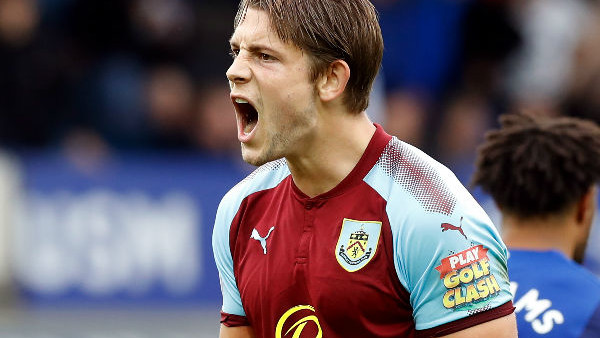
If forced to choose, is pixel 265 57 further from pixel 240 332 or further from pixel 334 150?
pixel 240 332

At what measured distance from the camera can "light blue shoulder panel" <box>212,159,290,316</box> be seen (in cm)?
405

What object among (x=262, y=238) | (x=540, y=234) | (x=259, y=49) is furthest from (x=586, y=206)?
(x=259, y=49)

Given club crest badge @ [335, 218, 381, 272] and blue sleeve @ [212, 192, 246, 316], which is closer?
club crest badge @ [335, 218, 381, 272]

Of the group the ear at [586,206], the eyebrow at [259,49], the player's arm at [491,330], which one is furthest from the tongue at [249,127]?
the ear at [586,206]

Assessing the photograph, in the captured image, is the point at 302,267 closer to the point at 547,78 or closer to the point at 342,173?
the point at 342,173

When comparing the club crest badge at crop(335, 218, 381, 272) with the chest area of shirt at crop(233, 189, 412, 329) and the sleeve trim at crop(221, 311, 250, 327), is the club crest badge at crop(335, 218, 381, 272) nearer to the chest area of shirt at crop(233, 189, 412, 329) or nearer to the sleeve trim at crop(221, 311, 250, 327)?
the chest area of shirt at crop(233, 189, 412, 329)

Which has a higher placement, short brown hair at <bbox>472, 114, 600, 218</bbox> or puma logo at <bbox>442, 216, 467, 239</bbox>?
short brown hair at <bbox>472, 114, 600, 218</bbox>

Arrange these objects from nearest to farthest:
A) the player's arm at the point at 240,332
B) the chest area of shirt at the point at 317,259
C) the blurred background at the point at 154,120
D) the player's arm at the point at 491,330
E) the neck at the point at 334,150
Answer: the player's arm at the point at 491,330
the chest area of shirt at the point at 317,259
the neck at the point at 334,150
the player's arm at the point at 240,332
the blurred background at the point at 154,120

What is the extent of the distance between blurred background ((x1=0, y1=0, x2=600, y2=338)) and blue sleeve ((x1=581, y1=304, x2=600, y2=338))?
5.65 metres

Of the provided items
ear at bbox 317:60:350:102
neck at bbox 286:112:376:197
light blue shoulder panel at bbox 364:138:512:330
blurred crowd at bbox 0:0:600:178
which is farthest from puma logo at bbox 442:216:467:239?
blurred crowd at bbox 0:0:600:178

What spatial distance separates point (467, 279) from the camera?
3.50 meters

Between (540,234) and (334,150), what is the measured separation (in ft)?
3.66

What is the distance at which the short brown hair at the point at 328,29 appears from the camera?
12.1ft

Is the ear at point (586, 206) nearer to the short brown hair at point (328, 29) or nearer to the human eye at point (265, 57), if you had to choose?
the short brown hair at point (328, 29)
